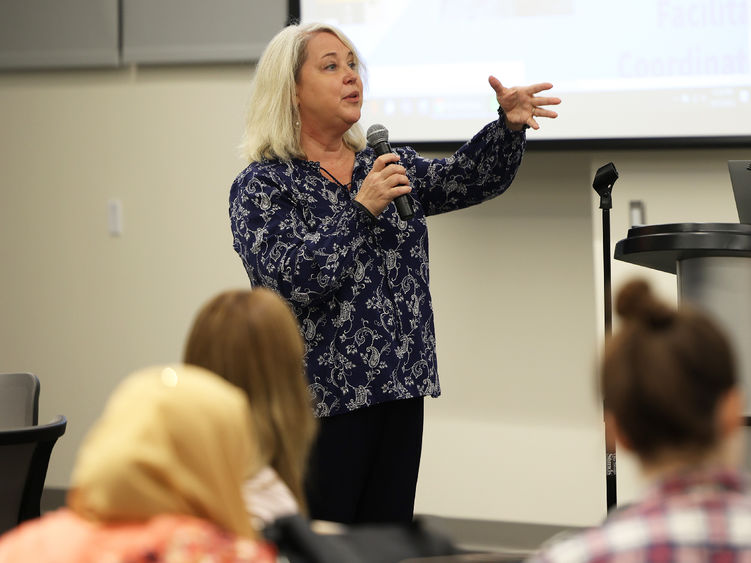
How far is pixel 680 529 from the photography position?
0.85 metres

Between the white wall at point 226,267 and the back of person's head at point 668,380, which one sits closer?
the back of person's head at point 668,380

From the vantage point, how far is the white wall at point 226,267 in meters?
3.52

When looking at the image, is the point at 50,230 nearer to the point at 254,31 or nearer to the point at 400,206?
the point at 254,31

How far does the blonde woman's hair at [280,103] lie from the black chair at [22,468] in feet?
2.60

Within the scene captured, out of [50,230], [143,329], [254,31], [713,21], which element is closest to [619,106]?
[713,21]

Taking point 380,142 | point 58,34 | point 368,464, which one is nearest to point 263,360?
point 368,464

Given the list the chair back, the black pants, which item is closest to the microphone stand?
the black pants

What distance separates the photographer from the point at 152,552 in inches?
36.0

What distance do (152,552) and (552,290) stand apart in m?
2.79

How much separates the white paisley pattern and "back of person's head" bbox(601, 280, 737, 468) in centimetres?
121

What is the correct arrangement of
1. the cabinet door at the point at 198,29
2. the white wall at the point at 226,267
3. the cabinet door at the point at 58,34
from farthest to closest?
the cabinet door at the point at 58,34, the cabinet door at the point at 198,29, the white wall at the point at 226,267

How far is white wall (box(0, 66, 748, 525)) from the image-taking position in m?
3.52

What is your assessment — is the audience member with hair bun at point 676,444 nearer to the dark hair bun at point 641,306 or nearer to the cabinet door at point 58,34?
the dark hair bun at point 641,306

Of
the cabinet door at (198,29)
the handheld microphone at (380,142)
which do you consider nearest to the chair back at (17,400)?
the handheld microphone at (380,142)
